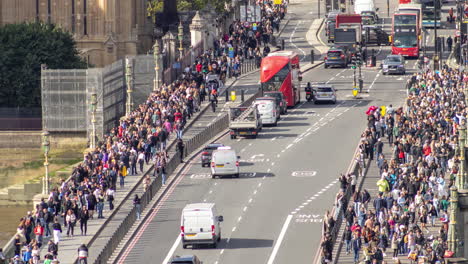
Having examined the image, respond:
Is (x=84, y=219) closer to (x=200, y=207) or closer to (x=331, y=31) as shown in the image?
(x=200, y=207)

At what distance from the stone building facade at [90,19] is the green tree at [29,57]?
25.5 feet

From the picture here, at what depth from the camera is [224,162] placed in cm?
9125

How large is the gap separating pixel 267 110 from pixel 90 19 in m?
39.2

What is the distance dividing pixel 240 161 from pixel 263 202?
32.8 ft

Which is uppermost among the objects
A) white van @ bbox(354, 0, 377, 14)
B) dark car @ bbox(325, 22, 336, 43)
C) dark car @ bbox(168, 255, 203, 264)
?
white van @ bbox(354, 0, 377, 14)

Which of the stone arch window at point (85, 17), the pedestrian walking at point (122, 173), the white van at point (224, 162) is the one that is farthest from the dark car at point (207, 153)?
the stone arch window at point (85, 17)

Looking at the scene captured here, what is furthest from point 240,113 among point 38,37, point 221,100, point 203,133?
point 38,37

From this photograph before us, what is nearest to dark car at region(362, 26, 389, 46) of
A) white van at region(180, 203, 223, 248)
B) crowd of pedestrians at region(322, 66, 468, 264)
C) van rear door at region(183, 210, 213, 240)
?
crowd of pedestrians at region(322, 66, 468, 264)

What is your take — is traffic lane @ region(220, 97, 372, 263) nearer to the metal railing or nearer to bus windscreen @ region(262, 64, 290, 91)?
bus windscreen @ region(262, 64, 290, 91)

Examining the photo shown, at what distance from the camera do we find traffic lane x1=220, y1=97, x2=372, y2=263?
78.2 meters

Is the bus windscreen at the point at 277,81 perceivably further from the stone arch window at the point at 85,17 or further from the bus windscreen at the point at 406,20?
the stone arch window at the point at 85,17

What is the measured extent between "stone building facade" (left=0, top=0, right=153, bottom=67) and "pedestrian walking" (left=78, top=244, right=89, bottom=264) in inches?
2655

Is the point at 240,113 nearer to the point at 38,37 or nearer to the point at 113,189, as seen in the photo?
the point at 113,189

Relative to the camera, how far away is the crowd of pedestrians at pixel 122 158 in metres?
78.9
